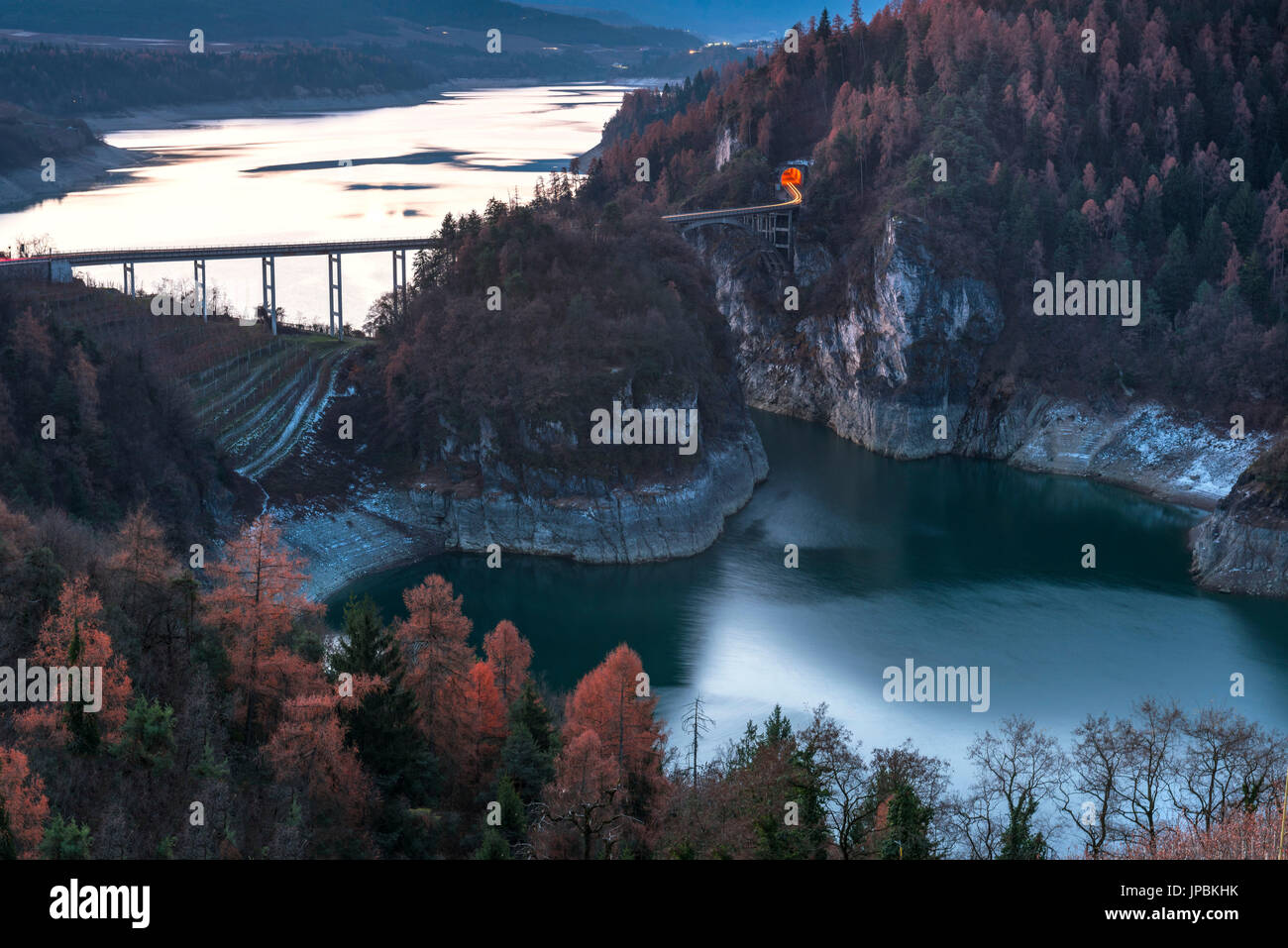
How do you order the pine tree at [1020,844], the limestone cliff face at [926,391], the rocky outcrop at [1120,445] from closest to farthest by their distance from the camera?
1. the pine tree at [1020,844]
2. the rocky outcrop at [1120,445]
3. the limestone cliff face at [926,391]

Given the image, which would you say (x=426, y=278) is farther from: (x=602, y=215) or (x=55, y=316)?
(x=55, y=316)

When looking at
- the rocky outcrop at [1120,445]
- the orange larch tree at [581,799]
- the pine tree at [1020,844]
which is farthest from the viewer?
the rocky outcrop at [1120,445]

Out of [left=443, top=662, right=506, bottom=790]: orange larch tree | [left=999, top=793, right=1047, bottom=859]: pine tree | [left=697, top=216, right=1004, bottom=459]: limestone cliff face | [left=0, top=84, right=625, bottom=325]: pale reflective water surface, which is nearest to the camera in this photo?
[left=999, top=793, right=1047, bottom=859]: pine tree

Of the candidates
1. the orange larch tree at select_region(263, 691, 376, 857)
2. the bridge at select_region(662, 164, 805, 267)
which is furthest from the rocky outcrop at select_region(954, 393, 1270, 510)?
the orange larch tree at select_region(263, 691, 376, 857)

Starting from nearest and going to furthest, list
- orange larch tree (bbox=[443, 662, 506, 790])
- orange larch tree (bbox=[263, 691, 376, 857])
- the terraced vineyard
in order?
orange larch tree (bbox=[263, 691, 376, 857]), orange larch tree (bbox=[443, 662, 506, 790]), the terraced vineyard

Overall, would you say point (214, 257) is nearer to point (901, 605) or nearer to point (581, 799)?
point (901, 605)

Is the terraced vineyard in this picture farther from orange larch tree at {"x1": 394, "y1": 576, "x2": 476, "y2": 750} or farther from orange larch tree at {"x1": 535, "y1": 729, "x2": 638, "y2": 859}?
orange larch tree at {"x1": 535, "y1": 729, "x2": 638, "y2": 859}

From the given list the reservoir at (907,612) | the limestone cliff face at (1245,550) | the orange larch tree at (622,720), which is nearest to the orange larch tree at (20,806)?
the orange larch tree at (622,720)

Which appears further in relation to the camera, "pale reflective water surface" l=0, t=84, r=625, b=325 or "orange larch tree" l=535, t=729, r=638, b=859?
"pale reflective water surface" l=0, t=84, r=625, b=325

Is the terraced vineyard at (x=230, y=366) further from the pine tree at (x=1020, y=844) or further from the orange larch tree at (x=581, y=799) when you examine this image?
the pine tree at (x=1020, y=844)
